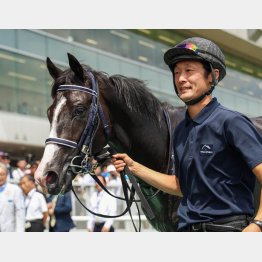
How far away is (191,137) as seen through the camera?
7.84 feet

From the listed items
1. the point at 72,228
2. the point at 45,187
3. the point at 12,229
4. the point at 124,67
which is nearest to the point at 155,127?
the point at 45,187

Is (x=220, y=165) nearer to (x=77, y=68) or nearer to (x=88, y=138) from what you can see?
(x=88, y=138)

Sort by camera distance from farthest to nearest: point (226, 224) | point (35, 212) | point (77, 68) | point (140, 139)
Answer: point (35, 212)
point (140, 139)
point (77, 68)
point (226, 224)

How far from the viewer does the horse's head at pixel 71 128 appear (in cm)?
325

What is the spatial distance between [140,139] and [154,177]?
3.93ft

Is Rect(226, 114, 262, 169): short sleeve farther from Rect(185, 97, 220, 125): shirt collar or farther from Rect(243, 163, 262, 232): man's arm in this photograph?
Rect(185, 97, 220, 125): shirt collar

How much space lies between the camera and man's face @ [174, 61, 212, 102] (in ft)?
7.79

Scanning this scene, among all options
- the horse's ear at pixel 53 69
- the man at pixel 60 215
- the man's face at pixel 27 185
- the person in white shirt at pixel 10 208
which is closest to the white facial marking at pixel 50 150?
the horse's ear at pixel 53 69

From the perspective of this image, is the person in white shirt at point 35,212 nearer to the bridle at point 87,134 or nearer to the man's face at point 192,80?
the bridle at point 87,134

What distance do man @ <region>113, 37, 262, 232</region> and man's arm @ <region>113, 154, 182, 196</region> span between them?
6.2 inches

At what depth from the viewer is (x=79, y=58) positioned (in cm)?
1628

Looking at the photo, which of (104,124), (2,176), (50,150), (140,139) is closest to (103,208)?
(2,176)

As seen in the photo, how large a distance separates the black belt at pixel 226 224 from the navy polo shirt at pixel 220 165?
2 centimetres

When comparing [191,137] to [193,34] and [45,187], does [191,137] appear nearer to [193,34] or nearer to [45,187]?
[45,187]
